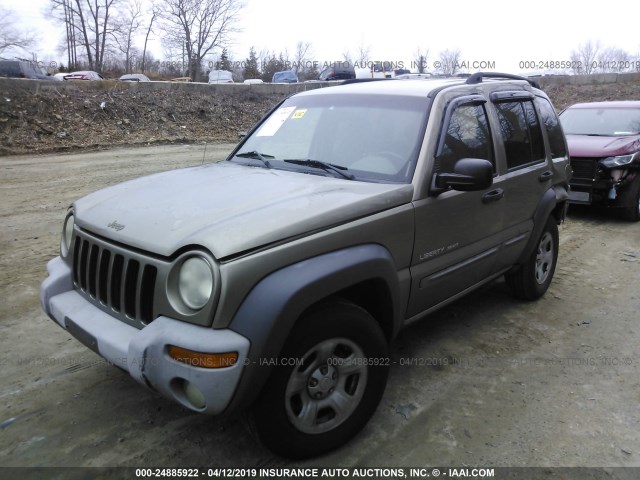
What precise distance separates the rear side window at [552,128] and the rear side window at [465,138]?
1203 millimetres

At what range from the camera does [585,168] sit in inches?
305

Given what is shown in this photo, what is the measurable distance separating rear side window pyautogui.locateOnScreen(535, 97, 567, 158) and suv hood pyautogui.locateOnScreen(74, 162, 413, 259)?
7.62 feet

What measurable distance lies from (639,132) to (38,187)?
10343mm

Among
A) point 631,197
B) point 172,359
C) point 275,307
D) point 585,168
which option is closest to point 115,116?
point 585,168

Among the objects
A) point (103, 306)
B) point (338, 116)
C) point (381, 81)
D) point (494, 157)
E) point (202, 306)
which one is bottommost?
point (103, 306)

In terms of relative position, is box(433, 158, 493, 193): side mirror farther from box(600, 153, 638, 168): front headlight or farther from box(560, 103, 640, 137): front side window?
box(560, 103, 640, 137): front side window

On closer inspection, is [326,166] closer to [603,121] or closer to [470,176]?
[470,176]

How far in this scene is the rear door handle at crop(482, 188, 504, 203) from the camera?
11.8ft

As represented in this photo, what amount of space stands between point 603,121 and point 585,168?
64.8 inches

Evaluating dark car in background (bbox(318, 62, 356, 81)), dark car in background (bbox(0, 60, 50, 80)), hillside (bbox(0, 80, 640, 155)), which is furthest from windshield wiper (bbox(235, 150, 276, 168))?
dark car in background (bbox(318, 62, 356, 81))

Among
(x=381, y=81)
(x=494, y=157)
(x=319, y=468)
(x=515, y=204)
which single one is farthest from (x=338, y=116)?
(x=319, y=468)

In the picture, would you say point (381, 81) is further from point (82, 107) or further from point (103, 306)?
point (82, 107)

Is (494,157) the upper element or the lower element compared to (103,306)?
upper

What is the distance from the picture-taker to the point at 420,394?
129 inches
